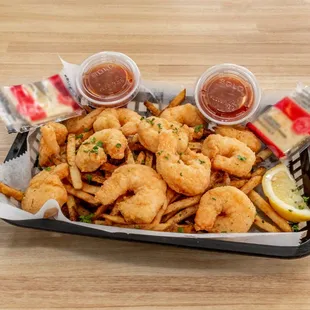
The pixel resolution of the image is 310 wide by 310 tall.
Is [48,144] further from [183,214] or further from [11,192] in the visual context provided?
[183,214]

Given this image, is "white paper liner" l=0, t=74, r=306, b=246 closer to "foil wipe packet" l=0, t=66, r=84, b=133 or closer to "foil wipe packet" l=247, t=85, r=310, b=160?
"foil wipe packet" l=0, t=66, r=84, b=133

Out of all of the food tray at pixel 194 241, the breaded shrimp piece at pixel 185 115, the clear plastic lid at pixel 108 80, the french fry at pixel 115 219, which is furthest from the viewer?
the clear plastic lid at pixel 108 80

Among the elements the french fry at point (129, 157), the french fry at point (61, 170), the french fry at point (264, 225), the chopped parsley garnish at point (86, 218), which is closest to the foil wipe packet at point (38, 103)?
the french fry at point (61, 170)

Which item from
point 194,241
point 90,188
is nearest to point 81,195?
point 90,188

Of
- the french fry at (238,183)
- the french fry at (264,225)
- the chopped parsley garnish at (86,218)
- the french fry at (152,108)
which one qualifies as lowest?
the chopped parsley garnish at (86,218)

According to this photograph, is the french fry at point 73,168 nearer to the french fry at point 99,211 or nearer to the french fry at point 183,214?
the french fry at point 99,211

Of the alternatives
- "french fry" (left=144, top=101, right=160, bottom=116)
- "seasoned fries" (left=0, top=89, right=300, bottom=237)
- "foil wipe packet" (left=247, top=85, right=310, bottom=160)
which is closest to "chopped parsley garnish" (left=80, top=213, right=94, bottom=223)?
"seasoned fries" (left=0, top=89, right=300, bottom=237)

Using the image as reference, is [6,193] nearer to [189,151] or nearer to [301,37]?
[189,151]
